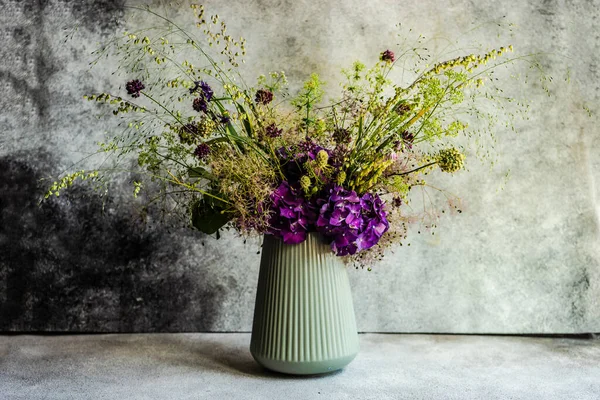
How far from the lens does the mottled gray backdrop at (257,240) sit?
1777 mm

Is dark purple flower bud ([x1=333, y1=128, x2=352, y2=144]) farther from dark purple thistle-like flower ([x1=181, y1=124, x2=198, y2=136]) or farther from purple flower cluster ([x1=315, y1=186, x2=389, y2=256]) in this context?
dark purple thistle-like flower ([x1=181, y1=124, x2=198, y2=136])

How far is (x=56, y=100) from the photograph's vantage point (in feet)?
5.87

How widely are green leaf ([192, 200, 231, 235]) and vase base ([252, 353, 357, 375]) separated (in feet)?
1.03

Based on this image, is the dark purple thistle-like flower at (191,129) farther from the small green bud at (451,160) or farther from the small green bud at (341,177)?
the small green bud at (451,160)

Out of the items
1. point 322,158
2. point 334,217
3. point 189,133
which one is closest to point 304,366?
point 334,217

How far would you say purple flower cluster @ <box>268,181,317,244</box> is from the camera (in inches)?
48.2

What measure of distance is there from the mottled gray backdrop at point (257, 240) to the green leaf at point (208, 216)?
1.54 feet

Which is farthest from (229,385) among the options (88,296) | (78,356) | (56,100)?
(56,100)

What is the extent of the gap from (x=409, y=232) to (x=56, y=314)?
1113 mm

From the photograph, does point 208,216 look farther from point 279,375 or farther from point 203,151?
point 279,375

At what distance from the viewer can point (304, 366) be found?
1.25 m

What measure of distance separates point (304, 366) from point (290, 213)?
33cm

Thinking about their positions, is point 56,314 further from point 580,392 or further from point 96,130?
point 580,392

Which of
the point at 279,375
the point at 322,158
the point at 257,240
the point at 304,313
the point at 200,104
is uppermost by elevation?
the point at 200,104
